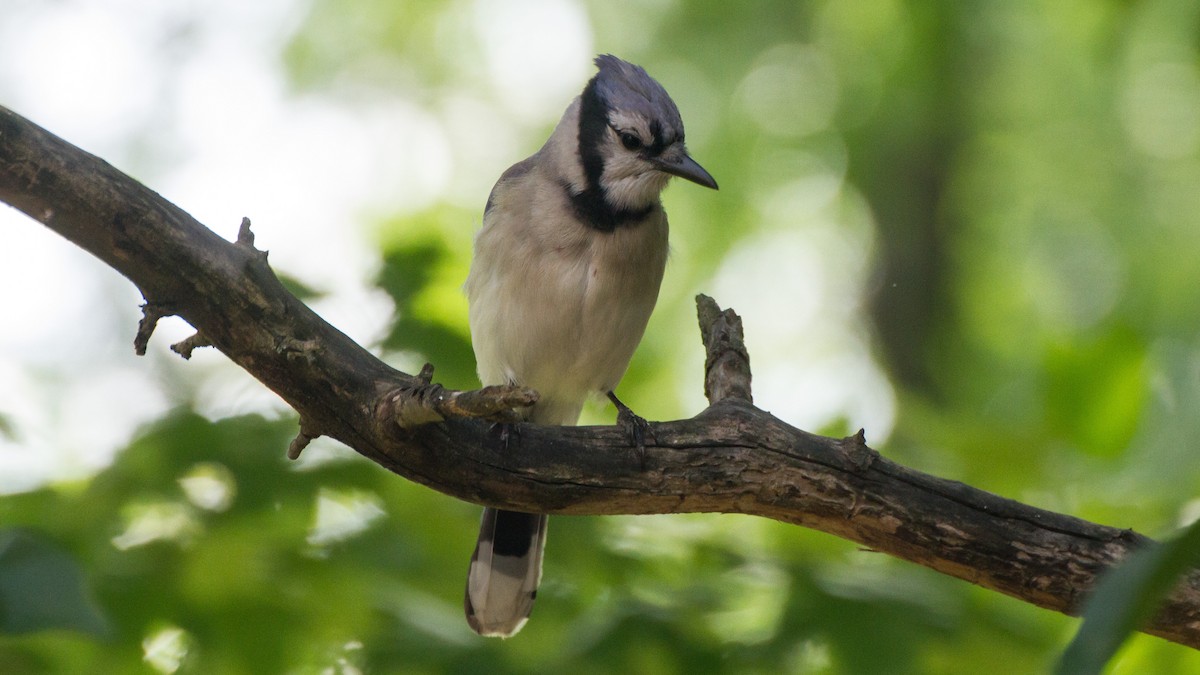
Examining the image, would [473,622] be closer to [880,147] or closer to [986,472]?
[986,472]

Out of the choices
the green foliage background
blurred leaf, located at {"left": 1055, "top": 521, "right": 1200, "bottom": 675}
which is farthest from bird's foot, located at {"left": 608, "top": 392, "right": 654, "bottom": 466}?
blurred leaf, located at {"left": 1055, "top": 521, "right": 1200, "bottom": 675}

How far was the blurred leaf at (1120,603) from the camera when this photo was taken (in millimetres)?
707

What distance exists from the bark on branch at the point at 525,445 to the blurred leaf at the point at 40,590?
1.42ft


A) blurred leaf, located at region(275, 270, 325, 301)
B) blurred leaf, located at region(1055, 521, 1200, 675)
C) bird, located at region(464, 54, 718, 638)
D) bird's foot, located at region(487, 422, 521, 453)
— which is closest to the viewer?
blurred leaf, located at region(1055, 521, 1200, 675)

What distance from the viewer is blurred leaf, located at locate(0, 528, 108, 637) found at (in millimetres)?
2002

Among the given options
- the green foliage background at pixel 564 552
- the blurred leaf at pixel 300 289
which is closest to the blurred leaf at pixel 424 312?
the green foliage background at pixel 564 552

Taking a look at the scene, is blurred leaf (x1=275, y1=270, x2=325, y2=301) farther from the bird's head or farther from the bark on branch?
the bird's head

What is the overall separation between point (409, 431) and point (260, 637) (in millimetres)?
841

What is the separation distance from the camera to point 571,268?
10.9 feet

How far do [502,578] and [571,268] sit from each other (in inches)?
36.8

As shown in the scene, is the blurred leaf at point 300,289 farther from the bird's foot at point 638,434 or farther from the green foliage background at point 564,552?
the bird's foot at point 638,434

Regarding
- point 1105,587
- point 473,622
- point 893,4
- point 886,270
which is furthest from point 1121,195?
point 1105,587

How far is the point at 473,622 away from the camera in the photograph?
3.18 metres

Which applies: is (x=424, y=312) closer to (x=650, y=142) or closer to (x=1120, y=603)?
(x=650, y=142)
